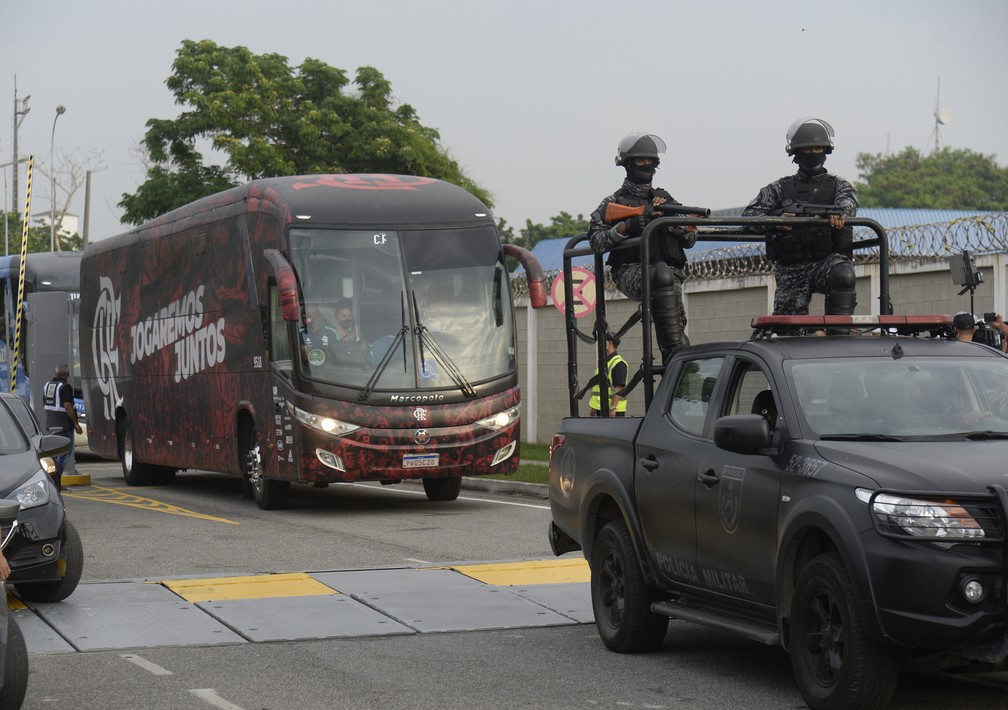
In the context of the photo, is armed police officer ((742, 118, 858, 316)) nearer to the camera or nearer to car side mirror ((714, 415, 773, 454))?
car side mirror ((714, 415, 773, 454))

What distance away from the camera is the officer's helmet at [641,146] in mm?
10625

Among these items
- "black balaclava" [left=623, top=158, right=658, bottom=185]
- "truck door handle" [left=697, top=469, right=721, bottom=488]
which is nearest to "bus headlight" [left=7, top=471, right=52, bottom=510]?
"black balaclava" [left=623, top=158, right=658, bottom=185]

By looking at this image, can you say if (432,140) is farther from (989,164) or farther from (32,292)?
(989,164)

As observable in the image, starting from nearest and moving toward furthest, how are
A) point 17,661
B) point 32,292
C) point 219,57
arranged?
point 17,661
point 32,292
point 219,57

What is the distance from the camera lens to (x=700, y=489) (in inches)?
302

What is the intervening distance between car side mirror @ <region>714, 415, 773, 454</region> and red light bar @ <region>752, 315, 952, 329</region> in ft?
3.06

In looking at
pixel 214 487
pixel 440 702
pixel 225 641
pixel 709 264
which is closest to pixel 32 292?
pixel 214 487

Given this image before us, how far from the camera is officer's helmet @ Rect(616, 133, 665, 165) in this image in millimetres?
→ 10625

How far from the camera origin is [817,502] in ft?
21.6

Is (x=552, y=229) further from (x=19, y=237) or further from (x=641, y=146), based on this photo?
(x=641, y=146)

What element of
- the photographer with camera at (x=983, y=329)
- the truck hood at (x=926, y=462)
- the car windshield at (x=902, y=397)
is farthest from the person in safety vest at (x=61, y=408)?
the truck hood at (x=926, y=462)

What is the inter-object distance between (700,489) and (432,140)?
131 feet

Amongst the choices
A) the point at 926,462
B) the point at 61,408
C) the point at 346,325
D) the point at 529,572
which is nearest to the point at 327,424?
the point at 346,325

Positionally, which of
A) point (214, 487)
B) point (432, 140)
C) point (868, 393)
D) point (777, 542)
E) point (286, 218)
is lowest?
point (214, 487)
